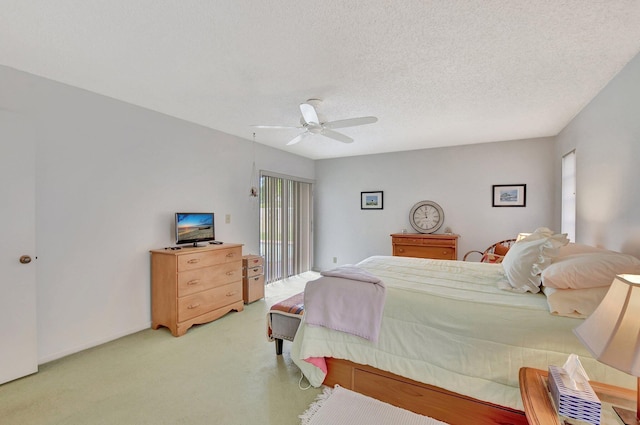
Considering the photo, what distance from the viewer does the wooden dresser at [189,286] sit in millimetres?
2998

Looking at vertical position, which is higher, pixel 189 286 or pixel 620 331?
pixel 620 331

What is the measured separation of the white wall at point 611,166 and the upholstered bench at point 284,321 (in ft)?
8.29

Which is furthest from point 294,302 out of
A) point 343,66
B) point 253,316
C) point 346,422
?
point 343,66

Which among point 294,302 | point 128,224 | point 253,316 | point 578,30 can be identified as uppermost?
point 578,30

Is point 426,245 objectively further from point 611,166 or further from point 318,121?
point 318,121

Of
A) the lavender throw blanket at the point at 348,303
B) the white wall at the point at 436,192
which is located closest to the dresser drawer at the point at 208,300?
the lavender throw blanket at the point at 348,303

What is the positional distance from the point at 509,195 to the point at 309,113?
377cm

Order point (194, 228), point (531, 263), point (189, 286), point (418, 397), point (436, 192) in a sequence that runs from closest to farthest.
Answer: point (418, 397)
point (531, 263)
point (189, 286)
point (194, 228)
point (436, 192)

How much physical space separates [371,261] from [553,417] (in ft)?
7.29

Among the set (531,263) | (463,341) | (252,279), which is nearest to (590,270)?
(531,263)

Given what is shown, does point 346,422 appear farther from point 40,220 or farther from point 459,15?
point 40,220

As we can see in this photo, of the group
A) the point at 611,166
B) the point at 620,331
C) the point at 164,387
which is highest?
A: the point at 611,166

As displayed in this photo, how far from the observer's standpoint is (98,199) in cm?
280

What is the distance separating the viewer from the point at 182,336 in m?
2.96
